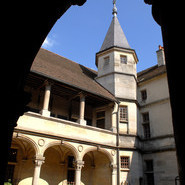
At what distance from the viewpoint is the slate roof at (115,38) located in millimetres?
16578

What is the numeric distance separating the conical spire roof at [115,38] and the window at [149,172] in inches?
338

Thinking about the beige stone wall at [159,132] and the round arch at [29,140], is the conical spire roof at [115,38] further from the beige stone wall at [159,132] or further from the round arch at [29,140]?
the round arch at [29,140]

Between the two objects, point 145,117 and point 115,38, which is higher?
point 115,38

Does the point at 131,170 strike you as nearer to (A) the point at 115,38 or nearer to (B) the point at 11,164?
(B) the point at 11,164

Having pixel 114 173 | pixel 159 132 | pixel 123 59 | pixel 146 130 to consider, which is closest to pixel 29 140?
pixel 114 173

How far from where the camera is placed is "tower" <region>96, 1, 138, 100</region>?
573 inches

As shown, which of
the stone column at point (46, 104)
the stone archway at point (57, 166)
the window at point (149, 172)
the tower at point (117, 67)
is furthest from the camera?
the tower at point (117, 67)

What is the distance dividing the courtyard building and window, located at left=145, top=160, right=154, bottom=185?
2.2 inches

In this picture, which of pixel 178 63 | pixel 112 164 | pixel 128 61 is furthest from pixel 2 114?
pixel 128 61

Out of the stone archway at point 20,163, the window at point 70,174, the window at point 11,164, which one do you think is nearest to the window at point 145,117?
the window at point 70,174

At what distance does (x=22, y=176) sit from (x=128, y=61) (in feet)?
33.8

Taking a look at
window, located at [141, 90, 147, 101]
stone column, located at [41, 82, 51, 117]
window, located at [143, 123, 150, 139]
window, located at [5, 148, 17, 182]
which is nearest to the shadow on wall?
window, located at [143, 123, 150, 139]

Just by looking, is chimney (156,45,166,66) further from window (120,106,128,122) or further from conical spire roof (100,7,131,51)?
window (120,106,128,122)

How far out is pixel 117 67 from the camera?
49.9ft
